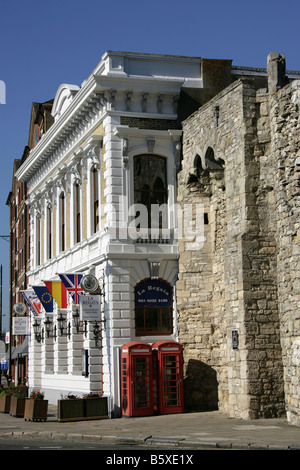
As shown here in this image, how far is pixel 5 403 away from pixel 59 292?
15.2 ft

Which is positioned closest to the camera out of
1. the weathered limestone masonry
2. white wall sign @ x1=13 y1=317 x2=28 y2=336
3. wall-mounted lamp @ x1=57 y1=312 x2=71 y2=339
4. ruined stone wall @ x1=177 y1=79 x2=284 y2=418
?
the weathered limestone masonry

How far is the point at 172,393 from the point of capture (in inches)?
955

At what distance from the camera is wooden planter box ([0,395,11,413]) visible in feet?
92.5

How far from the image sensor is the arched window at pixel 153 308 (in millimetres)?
26062

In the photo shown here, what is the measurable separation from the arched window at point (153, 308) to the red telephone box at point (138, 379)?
2.19m

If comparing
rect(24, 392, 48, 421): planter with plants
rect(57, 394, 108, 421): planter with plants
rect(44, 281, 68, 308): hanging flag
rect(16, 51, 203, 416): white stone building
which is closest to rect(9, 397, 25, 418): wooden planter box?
rect(24, 392, 48, 421): planter with plants

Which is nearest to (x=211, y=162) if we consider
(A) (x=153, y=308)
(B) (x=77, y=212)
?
(A) (x=153, y=308)

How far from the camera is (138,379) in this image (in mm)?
23844

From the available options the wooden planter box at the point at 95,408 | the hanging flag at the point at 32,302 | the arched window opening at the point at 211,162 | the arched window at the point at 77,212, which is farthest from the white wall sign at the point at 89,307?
the hanging flag at the point at 32,302

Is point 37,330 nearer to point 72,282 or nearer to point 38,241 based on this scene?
point 38,241

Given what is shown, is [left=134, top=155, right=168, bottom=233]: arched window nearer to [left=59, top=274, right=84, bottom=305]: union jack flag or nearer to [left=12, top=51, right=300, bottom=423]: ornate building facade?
[left=12, top=51, right=300, bottom=423]: ornate building facade

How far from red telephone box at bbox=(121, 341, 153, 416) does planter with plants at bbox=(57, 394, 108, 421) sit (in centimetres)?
83

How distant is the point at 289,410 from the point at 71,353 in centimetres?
1240
